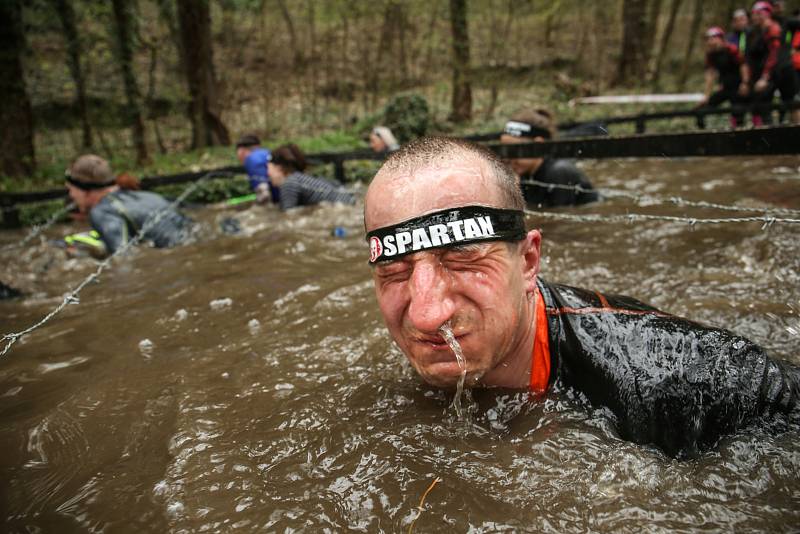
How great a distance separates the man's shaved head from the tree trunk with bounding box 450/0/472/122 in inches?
529

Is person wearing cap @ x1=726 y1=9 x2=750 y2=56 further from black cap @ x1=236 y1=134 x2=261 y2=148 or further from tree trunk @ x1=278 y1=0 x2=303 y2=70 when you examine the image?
tree trunk @ x1=278 y1=0 x2=303 y2=70

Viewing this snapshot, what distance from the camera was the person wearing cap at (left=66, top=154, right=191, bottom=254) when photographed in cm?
604

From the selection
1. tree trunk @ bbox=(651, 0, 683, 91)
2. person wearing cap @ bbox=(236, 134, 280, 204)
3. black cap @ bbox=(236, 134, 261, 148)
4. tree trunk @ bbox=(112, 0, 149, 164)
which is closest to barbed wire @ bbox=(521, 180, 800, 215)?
person wearing cap @ bbox=(236, 134, 280, 204)

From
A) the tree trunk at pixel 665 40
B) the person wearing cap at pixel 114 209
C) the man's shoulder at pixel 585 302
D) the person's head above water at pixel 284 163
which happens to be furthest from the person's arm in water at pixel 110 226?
the tree trunk at pixel 665 40

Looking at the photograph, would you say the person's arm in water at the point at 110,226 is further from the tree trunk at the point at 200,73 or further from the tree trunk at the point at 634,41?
the tree trunk at the point at 634,41

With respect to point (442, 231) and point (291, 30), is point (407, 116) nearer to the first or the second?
point (291, 30)

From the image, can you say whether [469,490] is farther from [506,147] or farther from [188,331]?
[506,147]

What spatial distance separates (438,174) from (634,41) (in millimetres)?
19514

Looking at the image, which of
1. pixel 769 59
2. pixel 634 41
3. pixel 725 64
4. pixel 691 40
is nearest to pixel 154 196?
pixel 769 59

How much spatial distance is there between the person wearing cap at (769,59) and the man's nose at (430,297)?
9.24 m

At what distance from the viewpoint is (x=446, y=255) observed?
187 cm

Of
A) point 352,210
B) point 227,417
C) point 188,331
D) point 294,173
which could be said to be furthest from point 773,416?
point 294,173

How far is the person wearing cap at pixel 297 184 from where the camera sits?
307 inches

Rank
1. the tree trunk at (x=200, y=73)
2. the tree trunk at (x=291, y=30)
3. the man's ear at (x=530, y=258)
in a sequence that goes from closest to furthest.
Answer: the man's ear at (x=530, y=258) → the tree trunk at (x=200, y=73) → the tree trunk at (x=291, y=30)
